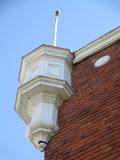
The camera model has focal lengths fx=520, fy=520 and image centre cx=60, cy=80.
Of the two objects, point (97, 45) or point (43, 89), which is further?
point (97, 45)

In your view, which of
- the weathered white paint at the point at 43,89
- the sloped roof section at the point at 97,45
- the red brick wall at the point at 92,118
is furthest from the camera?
the sloped roof section at the point at 97,45

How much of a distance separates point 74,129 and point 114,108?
632mm

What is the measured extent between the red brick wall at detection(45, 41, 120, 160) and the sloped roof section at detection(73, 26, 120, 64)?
0.20 m

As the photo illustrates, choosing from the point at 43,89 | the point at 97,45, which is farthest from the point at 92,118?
the point at 97,45

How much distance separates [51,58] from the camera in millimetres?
8453

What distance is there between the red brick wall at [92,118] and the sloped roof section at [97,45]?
0.67 ft

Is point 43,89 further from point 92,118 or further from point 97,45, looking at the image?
point 97,45

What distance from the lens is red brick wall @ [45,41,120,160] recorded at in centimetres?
621

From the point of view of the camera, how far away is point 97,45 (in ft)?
28.2

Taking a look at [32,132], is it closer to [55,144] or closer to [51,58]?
[55,144]

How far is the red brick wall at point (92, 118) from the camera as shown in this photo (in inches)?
244

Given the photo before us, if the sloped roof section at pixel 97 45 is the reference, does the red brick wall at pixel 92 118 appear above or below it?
below

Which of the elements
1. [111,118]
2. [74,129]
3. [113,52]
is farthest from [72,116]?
[113,52]

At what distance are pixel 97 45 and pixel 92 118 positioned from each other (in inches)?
81.3
